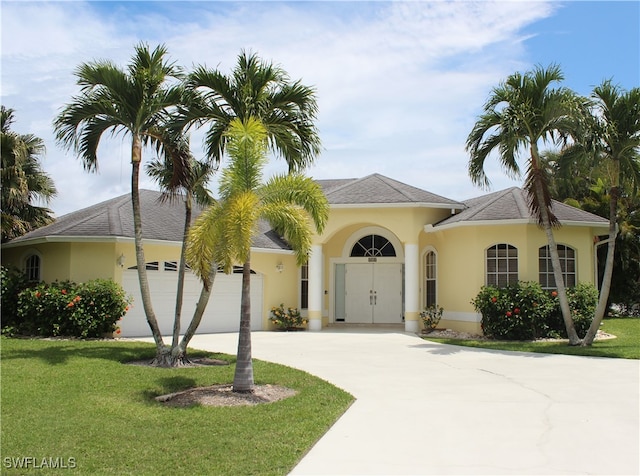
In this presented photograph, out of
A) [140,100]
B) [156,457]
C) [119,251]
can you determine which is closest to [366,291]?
[119,251]

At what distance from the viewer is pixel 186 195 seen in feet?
44.8

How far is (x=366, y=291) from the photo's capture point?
74.2 feet

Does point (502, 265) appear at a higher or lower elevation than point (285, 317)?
higher

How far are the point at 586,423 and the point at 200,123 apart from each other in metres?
8.87

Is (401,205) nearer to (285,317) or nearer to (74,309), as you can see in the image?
(285,317)

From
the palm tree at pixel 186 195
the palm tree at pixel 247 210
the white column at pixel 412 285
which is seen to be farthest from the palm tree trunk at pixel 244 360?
the white column at pixel 412 285

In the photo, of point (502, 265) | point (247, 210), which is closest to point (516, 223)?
point (502, 265)

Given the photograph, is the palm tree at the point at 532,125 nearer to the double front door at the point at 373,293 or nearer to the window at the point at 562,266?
the window at the point at 562,266

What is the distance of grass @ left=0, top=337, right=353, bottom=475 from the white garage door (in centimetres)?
649

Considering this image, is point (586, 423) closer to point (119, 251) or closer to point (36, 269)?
point (119, 251)

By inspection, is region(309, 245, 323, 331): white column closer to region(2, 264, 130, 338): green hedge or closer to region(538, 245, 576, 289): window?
region(2, 264, 130, 338): green hedge

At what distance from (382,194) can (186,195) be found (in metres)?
8.88

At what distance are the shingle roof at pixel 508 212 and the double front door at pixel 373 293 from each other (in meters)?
3.49

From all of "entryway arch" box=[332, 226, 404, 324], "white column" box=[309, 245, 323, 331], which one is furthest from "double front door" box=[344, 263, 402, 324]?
"white column" box=[309, 245, 323, 331]
